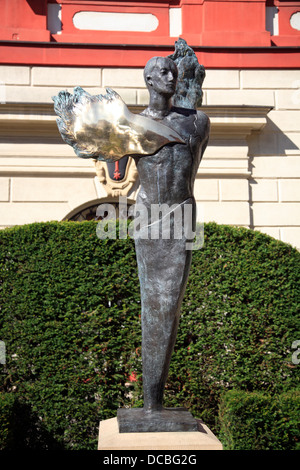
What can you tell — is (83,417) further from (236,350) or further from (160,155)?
(160,155)

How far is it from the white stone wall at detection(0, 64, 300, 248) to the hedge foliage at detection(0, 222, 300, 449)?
10.4ft

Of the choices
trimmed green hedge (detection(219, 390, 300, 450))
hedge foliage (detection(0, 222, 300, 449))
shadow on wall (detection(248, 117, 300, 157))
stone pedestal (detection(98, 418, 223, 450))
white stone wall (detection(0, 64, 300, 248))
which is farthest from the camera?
shadow on wall (detection(248, 117, 300, 157))

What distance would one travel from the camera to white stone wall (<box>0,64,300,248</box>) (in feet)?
32.3

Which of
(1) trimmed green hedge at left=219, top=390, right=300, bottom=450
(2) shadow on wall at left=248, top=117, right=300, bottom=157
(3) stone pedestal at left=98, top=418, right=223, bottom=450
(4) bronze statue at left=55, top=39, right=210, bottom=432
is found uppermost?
(2) shadow on wall at left=248, top=117, right=300, bottom=157

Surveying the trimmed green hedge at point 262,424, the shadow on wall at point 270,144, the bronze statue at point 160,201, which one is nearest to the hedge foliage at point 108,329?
the trimmed green hedge at point 262,424

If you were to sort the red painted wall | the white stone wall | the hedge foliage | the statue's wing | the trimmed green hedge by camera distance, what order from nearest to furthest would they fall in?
the statue's wing → the trimmed green hedge → the hedge foliage → the white stone wall → the red painted wall

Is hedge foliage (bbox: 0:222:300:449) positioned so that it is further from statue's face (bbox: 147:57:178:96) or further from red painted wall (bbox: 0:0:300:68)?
red painted wall (bbox: 0:0:300:68)

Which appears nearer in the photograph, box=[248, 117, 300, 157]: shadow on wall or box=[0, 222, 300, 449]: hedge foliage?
box=[0, 222, 300, 449]: hedge foliage

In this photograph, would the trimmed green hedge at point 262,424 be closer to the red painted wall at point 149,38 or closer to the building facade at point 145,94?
the building facade at point 145,94

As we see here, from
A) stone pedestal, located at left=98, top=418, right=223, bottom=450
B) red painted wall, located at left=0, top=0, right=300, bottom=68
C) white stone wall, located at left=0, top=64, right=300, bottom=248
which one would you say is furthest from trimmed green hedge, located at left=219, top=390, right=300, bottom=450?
red painted wall, located at left=0, top=0, right=300, bottom=68

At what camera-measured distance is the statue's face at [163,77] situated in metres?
3.61

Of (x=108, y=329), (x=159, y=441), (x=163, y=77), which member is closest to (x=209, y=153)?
(x=108, y=329)

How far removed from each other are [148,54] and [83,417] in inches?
256

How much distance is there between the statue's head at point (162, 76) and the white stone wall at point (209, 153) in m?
6.29
